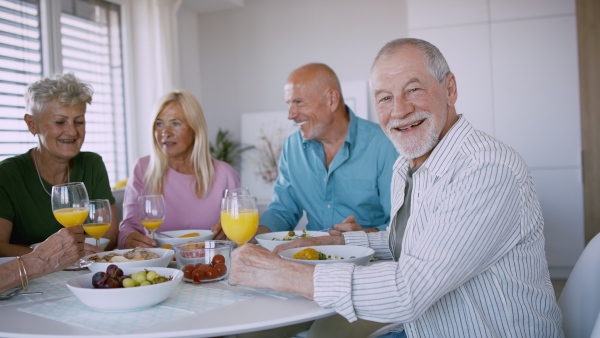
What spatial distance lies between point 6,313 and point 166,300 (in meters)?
0.38

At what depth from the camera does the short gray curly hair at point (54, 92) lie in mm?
2295

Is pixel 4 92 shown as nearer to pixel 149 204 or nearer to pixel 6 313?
pixel 149 204

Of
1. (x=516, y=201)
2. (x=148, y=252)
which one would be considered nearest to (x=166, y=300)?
(x=148, y=252)

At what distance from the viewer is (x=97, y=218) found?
1.79 meters

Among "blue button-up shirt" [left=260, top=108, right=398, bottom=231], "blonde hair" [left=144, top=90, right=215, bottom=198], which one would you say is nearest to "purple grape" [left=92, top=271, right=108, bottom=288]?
"blue button-up shirt" [left=260, top=108, right=398, bottom=231]

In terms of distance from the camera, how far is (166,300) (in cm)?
131

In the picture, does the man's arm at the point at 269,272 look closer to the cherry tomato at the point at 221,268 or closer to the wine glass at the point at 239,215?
the cherry tomato at the point at 221,268

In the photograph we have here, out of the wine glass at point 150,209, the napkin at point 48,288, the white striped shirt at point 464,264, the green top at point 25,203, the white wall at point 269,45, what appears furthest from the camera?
the white wall at point 269,45

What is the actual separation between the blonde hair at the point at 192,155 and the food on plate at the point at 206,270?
1.30 metres

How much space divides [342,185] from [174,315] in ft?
5.16

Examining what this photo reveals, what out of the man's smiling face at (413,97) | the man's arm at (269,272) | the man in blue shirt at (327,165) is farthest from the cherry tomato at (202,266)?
the man in blue shirt at (327,165)

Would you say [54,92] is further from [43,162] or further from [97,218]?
[97,218]

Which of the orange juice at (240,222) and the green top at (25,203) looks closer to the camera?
the orange juice at (240,222)

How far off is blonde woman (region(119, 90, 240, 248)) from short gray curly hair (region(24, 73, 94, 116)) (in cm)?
55
